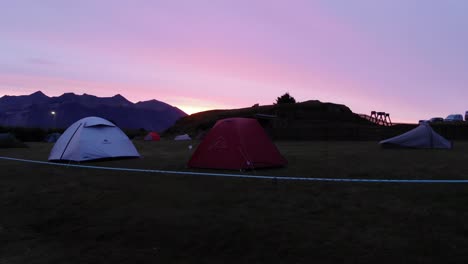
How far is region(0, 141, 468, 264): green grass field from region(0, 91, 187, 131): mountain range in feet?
223

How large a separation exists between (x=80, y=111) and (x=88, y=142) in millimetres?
71706

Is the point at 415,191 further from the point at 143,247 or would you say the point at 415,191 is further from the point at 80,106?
the point at 80,106

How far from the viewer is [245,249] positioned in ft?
14.6

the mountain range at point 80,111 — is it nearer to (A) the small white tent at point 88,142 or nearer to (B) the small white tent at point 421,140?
(A) the small white tent at point 88,142

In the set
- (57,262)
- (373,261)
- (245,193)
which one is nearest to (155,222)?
(57,262)

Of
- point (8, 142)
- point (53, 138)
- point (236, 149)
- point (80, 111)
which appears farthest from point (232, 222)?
point (80, 111)

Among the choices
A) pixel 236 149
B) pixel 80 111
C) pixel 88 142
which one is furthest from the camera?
pixel 80 111

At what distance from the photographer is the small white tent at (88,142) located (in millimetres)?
14061

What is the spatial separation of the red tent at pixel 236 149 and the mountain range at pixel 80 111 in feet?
213

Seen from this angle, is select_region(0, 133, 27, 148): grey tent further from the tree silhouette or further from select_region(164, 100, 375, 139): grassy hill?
the tree silhouette

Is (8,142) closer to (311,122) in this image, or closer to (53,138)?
(53,138)

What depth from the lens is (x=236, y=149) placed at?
36.6 feet

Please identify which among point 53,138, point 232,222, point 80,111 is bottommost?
point 232,222

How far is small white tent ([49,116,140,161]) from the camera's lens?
1406 cm
